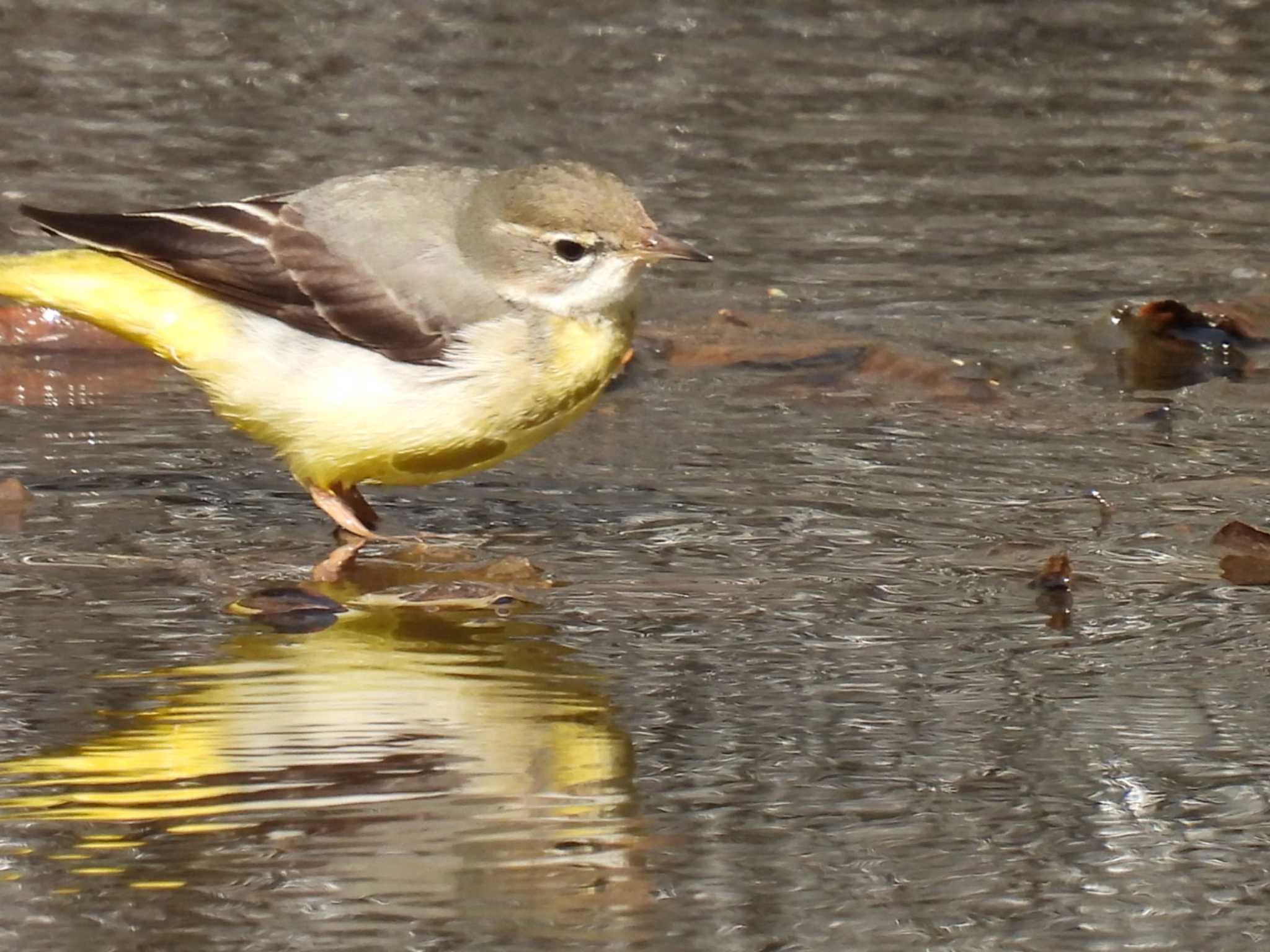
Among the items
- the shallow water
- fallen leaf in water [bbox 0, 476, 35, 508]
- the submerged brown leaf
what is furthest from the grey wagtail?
the submerged brown leaf

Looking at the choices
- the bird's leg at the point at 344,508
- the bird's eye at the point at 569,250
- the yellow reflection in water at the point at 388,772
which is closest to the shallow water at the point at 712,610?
the yellow reflection in water at the point at 388,772

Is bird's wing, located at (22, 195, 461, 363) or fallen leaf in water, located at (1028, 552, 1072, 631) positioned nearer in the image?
fallen leaf in water, located at (1028, 552, 1072, 631)

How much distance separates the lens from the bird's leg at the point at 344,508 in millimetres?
6668

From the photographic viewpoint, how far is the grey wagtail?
21.4 ft

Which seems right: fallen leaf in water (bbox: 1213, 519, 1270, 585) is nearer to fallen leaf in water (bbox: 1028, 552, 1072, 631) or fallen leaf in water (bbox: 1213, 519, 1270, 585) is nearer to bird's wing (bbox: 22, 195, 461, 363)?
fallen leaf in water (bbox: 1028, 552, 1072, 631)

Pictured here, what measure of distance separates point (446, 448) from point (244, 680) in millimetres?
1346

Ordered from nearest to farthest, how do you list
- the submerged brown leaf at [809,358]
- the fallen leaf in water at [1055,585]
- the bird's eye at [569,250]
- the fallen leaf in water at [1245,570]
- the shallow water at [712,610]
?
the shallow water at [712,610]
the fallen leaf in water at [1055,585]
the fallen leaf in water at [1245,570]
the bird's eye at [569,250]
the submerged brown leaf at [809,358]

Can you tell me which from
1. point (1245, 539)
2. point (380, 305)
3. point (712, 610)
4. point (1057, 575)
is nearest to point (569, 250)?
point (380, 305)

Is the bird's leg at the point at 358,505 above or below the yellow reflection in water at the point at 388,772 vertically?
above

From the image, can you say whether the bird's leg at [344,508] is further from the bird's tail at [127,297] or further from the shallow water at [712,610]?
the bird's tail at [127,297]

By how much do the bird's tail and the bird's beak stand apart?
3.97ft

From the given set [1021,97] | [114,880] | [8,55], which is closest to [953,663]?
[114,880]

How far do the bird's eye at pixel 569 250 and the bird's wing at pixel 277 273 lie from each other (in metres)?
0.35

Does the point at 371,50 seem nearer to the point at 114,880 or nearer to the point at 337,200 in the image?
the point at 337,200
